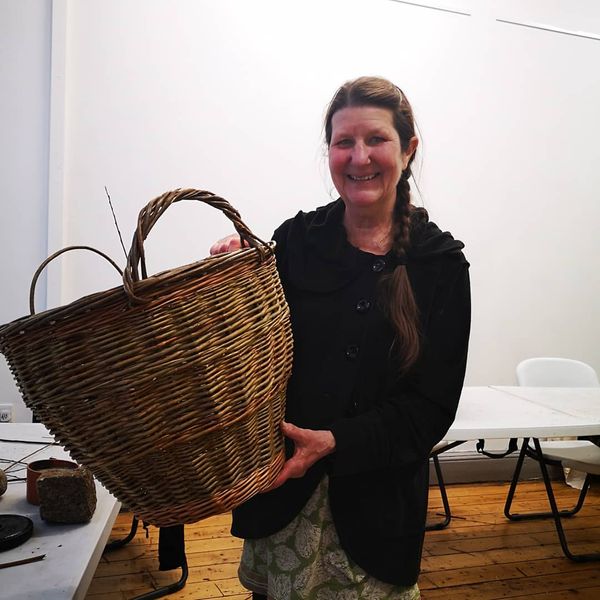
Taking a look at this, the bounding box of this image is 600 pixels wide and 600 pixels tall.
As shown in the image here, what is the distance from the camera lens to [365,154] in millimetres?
1097

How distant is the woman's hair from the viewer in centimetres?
109

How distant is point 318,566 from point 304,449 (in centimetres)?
25

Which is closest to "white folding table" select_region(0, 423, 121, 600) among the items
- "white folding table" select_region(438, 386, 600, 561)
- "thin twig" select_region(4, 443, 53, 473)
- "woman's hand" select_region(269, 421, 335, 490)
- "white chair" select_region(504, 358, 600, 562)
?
"thin twig" select_region(4, 443, 53, 473)

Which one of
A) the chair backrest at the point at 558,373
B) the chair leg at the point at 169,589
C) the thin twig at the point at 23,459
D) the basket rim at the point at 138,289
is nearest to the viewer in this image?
the basket rim at the point at 138,289

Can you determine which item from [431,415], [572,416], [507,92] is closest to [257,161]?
[507,92]

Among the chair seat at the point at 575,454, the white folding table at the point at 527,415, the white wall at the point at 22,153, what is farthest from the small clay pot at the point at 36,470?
the chair seat at the point at 575,454

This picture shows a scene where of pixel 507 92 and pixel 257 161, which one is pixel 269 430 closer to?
pixel 257 161

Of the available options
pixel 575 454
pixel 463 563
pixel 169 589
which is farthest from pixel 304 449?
pixel 575 454

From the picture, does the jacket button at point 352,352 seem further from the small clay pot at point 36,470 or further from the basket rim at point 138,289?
the small clay pot at point 36,470

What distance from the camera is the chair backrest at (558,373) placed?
11.1 feet

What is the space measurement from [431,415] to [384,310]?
20 cm

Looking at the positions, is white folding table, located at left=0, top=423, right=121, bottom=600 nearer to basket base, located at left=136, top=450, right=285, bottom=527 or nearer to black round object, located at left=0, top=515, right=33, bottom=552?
black round object, located at left=0, top=515, right=33, bottom=552

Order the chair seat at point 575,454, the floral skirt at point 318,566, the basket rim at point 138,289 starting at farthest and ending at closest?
the chair seat at point 575,454 < the floral skirt at point 318,566 < the basket rim at point 138,289

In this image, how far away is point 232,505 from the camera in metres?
0.94
